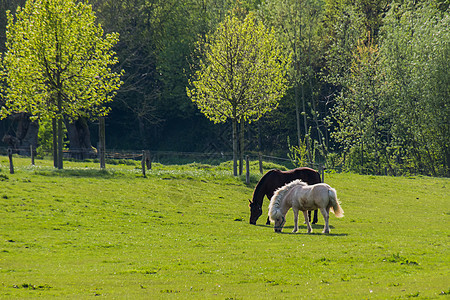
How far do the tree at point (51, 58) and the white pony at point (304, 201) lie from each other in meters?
20.6

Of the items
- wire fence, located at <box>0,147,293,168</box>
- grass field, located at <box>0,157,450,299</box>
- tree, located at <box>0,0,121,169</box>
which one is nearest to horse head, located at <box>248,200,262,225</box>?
grass field, located at <box>0,157,450,299</box>

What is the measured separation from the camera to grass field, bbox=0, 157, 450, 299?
13914 millimetres

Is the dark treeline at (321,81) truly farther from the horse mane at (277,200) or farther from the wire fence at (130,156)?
the horse mane at (277,200)

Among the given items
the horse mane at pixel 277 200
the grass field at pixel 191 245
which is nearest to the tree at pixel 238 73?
the grass field at pixel 191 245

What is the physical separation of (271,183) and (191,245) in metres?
7.49

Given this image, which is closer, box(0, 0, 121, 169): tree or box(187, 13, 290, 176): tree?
box(0, 0, 121, 169): tree

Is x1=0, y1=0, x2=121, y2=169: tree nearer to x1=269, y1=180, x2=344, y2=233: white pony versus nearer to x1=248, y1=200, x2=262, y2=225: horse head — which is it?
x1=248, y1=200, x2=262, y2=225: horse head

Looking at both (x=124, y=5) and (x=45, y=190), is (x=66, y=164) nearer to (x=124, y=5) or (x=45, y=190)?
(x=45, y=190)

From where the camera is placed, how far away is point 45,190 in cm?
3134

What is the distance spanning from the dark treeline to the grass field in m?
17.4

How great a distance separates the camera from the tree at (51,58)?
39062mm

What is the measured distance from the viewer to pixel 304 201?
22609 mm

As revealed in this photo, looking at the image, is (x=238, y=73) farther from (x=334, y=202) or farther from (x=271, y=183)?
(x=334, y=202)

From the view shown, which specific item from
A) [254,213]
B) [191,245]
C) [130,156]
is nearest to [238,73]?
[254,213]
